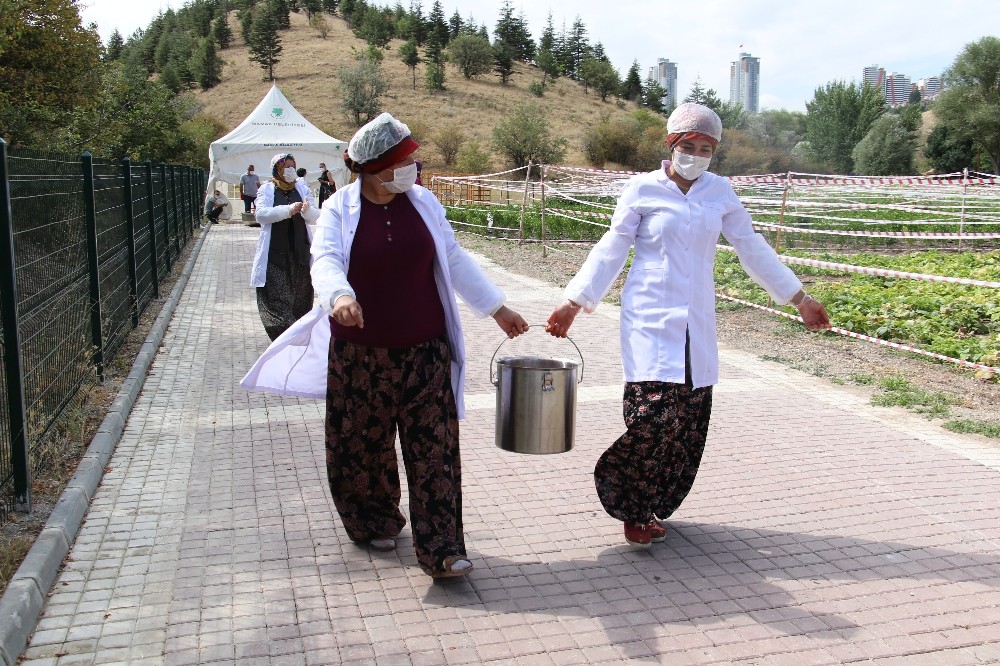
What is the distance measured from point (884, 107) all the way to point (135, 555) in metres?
93.8

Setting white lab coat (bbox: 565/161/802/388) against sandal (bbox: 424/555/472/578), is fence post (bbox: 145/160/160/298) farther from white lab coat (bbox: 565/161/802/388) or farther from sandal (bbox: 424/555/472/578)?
sandal (bbox: 424/555/472/578)

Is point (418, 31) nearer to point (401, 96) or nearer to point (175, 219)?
point (401, 96)

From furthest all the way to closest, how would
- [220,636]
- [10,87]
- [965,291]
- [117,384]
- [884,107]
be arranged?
[884,107] < [10,87] < [965,291] < [117,384] < [220,636]

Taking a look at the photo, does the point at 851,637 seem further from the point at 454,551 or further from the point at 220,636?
the point at 220,636

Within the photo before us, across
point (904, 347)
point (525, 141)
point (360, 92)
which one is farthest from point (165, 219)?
point (360, 92)

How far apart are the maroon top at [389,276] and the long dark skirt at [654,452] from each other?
1031 mm

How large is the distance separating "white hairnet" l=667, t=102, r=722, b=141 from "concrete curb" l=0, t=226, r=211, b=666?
324cm

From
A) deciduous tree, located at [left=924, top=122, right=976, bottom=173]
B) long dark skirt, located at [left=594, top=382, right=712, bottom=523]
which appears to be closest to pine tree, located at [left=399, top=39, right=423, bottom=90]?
deciduous tree, located at [left=924, top=122, right=976, bottom=173]

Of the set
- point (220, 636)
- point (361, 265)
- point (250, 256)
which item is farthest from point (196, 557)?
point (250, 256)

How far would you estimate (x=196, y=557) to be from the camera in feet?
13.6

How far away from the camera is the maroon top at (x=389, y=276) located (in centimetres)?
373

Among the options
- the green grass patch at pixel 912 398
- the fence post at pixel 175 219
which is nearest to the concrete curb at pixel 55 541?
the green grass patch at pixel 912 398

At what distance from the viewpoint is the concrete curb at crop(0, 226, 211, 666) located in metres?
3.26

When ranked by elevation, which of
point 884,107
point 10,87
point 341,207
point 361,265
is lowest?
point 361,265
